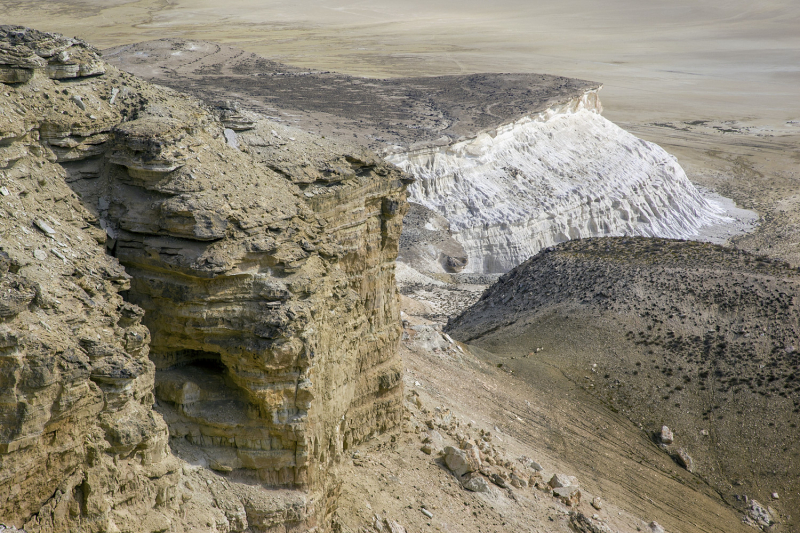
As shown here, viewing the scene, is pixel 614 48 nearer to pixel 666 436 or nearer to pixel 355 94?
pixel 355 94

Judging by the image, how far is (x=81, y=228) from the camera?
389 inches

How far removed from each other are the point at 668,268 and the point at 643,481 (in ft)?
40.5

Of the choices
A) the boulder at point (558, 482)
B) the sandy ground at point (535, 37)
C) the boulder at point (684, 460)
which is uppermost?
the sandy ground at point (535, 37)

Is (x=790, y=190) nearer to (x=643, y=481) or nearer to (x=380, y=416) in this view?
(x=643, y=481)

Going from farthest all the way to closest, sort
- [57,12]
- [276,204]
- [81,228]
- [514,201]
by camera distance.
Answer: [57,12], [514,201], [276,204], [81,228]

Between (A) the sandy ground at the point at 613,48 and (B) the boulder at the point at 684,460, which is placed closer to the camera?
(B) the boulder at the point at 684,460

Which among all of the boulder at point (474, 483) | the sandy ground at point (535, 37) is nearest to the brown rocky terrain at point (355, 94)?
the sandy ground at point (535, 37)

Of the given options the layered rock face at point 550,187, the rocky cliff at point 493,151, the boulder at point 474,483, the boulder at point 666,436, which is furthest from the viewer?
the rocky cliff at point 493,151

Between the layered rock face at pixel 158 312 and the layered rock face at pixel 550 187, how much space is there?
37.5 meters

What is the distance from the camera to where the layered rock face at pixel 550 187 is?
166 feet

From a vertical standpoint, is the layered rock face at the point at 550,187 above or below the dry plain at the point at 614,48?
below

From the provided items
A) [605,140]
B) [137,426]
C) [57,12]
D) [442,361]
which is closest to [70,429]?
[137,426]

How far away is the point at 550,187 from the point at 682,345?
28.7 meters

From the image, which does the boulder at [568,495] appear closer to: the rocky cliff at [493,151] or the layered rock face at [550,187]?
the rocky cliff at [493,151]
